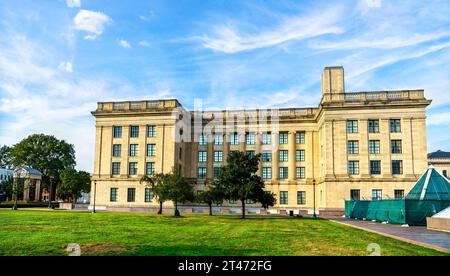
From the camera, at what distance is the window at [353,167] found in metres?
52.9

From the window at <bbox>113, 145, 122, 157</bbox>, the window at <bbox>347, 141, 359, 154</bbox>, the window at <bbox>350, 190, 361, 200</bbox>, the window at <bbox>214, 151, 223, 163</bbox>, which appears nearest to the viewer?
the window at <bbox>350, 190, 361, 200</bbox>

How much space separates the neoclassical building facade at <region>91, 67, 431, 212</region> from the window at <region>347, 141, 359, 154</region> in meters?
0.13

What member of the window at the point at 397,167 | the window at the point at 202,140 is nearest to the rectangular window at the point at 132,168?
the window at the point at 202,140

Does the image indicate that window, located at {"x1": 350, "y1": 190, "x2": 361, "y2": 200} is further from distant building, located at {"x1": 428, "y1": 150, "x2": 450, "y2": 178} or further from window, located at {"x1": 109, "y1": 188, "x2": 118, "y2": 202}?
distant building, located at {"x1": 428, "y1": 150, "x2": 450, "y2": 178}

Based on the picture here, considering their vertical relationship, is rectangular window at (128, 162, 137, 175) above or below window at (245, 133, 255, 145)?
below

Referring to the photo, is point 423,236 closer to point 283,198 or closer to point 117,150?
point 283,198

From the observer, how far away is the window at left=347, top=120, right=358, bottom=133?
53688mm

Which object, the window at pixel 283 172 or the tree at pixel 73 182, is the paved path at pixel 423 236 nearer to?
the window at pixel 283 172

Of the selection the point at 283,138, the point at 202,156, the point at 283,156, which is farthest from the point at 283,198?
the point at 202,156

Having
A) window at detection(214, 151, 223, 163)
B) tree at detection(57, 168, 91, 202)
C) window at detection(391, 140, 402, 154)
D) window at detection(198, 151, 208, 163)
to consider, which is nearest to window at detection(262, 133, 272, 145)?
window at detection(214, 151, 223, 163)

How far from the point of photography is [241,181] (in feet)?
142

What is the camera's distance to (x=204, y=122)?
6600 cm

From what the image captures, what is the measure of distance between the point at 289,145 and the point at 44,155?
6815 centimetres

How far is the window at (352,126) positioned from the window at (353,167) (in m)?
4.53
